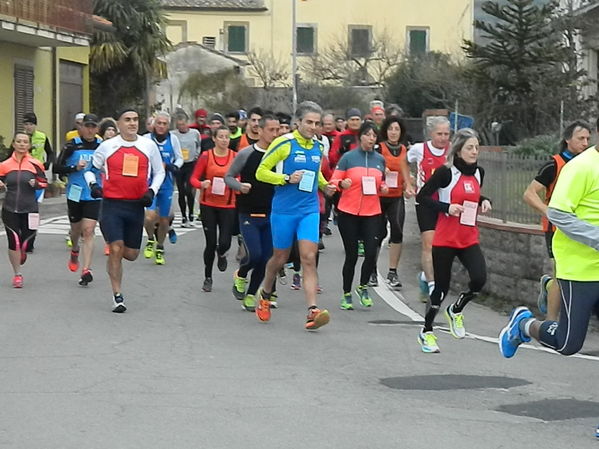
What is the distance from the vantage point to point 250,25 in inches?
2544

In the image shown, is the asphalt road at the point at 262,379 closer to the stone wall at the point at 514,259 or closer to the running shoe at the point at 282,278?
the stone wall at the point at 514,259

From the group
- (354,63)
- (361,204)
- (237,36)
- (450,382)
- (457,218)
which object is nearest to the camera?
(450,382)

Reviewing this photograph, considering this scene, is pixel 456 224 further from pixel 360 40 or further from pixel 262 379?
pixel 360 40

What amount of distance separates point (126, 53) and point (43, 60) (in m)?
6.37

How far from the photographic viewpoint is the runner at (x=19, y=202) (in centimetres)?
1354

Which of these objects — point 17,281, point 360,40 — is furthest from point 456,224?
point 360,40

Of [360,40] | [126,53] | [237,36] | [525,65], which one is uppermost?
[237,36]

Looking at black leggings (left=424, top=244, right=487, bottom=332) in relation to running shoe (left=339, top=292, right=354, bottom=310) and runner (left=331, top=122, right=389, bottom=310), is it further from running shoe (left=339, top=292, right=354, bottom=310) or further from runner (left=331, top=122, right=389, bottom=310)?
running shoe (left=339, top=292, right=354, bottom=310)

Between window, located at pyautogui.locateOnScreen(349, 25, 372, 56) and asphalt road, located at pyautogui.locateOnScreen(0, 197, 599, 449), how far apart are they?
161 feet

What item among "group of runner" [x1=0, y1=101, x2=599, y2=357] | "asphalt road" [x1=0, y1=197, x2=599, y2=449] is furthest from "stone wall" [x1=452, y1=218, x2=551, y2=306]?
"group of runner" [x1=0, y1=101, x2=599, y2=357]

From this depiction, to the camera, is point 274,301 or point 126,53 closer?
point 274,301

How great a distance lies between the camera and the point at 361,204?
1240 cm

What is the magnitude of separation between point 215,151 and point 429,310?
491cm

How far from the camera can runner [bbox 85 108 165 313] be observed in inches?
464
